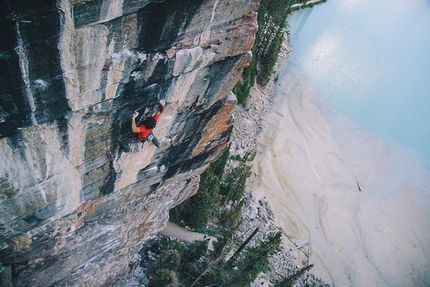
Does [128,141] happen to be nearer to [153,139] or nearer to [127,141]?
[127,141]

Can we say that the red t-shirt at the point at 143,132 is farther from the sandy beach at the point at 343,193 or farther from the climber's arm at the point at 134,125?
the sandy beach at the point at 343,193

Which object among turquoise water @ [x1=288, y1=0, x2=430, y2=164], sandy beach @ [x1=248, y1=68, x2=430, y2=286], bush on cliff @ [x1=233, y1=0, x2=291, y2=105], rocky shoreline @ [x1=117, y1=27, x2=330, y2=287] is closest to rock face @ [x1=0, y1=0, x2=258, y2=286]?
rocky shoreline @ [x1=117, y1=27, x2=330, y2=287]

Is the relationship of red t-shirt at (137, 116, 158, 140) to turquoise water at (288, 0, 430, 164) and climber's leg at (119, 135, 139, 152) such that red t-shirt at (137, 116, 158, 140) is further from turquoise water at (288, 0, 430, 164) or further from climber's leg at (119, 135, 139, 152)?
turquoise water at (288, 0, 430, 164)

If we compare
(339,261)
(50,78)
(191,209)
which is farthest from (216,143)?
(339,261)

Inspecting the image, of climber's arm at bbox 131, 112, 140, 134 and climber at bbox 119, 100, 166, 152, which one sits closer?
climber's arm at bbox 131, 112, 140, 134

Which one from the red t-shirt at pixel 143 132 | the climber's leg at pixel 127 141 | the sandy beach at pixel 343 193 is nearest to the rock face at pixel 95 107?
the climber's leg at pixel 127 141

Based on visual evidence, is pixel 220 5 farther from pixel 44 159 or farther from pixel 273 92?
pixel 273 92
